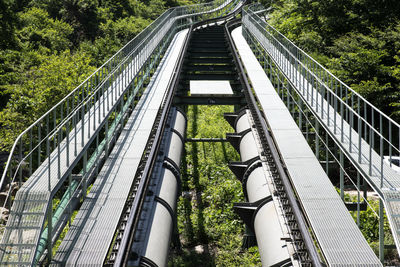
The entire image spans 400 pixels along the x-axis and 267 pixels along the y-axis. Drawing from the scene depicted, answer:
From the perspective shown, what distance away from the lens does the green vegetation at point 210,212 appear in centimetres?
874

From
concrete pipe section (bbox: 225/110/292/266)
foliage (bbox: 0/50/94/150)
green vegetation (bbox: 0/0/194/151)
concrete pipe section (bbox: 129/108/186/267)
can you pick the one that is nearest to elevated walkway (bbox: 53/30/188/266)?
concrete pipe section (bbox: 129/108/186/267)

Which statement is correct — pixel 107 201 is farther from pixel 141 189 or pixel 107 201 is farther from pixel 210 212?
pixel 210 212

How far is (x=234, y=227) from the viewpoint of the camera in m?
9.95

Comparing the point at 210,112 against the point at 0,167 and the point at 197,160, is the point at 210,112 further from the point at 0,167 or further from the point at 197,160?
the point at 0,167

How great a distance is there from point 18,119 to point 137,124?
5.88 m

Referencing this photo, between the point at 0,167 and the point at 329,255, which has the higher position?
the point at 329,255

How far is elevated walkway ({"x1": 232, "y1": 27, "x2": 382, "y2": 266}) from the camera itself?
5.17 metres

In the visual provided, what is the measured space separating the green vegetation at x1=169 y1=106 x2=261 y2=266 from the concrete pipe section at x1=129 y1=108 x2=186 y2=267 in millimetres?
1815

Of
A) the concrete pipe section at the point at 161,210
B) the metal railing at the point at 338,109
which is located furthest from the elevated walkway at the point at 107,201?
the metal railing at the point at 338,109

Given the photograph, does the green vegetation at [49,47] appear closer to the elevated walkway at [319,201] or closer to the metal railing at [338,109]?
the metal railing at [338,109]

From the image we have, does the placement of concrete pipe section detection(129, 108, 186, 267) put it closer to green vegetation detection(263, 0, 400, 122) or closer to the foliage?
the foliage

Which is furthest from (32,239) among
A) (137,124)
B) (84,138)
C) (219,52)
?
(219,52)

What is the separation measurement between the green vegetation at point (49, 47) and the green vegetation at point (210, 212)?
5.23m

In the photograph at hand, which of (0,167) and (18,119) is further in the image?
(0,167)
